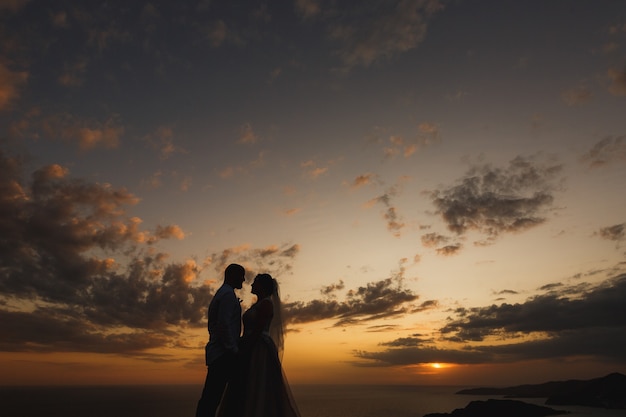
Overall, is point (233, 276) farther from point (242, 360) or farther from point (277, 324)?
point (277, 324)

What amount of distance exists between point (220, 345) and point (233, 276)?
3.97 feet

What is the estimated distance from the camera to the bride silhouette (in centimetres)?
737

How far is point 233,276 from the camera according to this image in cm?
725

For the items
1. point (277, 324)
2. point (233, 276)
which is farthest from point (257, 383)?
point (233, 276)

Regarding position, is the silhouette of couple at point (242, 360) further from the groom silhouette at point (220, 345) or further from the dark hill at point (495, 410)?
the dark hill at point (495, 410)

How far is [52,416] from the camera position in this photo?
444ft

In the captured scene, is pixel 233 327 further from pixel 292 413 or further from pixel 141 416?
pixel 141 416

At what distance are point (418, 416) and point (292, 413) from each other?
166520 mm

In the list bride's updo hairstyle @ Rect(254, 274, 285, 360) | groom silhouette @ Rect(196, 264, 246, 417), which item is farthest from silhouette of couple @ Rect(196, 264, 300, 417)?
bride's updo hairstyle @ Rect(254, 274, 285, 360)

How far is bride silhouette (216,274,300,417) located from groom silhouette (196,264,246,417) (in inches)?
21.7

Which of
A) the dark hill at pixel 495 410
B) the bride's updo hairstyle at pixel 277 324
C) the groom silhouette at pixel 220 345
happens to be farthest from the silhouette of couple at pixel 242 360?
the dark hill at pixel 495 410

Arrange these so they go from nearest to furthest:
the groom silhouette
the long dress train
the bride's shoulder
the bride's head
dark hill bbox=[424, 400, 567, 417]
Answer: the groom silhouette < the long dress train < the bride's shoulder < the bride's head < dark hill bbox=[424, 400, 567, 417]

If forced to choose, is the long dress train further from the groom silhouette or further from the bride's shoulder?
the groom silhouette

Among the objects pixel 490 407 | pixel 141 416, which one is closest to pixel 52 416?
pixel 141 416
